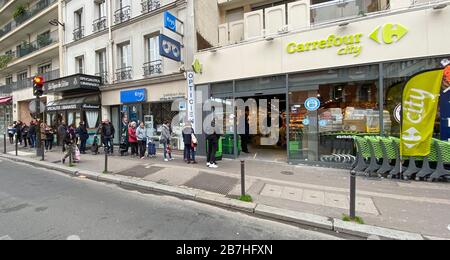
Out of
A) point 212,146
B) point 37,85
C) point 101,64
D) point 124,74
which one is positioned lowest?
point 212,146

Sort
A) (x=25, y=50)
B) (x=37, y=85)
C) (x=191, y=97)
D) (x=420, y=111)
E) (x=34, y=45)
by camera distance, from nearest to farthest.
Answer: (x=420, y=111)
(x=191, y=97)
(x=37, y=85)
(x=34, y=45)
(x=25, y=50)

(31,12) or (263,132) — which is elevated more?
(31,12)

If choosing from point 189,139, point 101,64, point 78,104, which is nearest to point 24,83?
point 101,64

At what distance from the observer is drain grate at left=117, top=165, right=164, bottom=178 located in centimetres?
747

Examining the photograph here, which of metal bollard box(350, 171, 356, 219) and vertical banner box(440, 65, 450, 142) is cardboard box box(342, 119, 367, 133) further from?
metal bollard box(350, 171, 356, 219)

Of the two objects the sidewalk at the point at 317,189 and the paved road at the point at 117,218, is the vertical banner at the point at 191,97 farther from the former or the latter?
the paved road at the point at 117,218

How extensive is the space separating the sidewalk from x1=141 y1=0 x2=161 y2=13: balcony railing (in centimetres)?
802

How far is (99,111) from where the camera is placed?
47.8 ft

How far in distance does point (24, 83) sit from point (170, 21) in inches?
751

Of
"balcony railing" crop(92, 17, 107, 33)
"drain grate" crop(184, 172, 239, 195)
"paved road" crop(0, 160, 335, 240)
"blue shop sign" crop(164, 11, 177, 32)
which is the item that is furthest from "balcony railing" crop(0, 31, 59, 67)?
"drain grate" crop(184, 172, 239, 195)

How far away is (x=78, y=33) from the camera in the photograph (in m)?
15.7

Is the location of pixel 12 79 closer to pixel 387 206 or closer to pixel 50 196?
pixel 50 196

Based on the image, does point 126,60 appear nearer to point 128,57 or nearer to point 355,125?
point 128,57

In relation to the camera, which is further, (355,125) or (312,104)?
(312,104)
